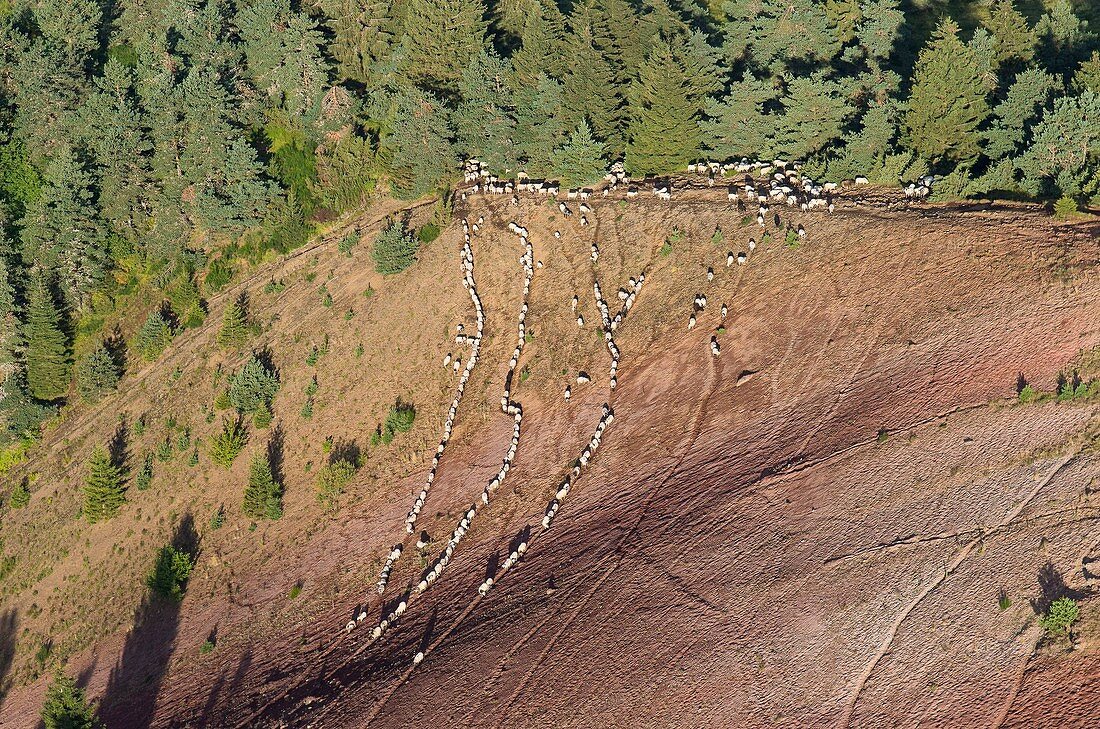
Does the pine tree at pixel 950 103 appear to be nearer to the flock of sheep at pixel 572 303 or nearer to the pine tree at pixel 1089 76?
the flock of sheep at pixel 572 303

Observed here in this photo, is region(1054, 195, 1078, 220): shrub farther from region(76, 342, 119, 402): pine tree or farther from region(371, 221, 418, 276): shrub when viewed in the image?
region(76, 342, 119, 402): pine tree

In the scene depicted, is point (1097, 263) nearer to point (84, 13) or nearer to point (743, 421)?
point (743, 421)

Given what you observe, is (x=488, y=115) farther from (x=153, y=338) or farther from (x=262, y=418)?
(x=153, y=338)

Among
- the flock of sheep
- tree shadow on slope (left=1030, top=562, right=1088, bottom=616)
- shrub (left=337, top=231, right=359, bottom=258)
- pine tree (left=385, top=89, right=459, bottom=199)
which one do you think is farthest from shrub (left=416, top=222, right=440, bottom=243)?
tree shadow on slope (left=1030, top=562, right=1088, bottom=616)

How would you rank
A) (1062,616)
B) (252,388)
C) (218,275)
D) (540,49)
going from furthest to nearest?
(218,275) → (540,49) → (252,388) → (1062,616)

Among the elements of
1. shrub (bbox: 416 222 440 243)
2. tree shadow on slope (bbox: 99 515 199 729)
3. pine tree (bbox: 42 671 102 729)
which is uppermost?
shrub (bbox: 416 222 440 243)

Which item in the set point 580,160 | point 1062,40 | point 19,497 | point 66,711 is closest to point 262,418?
point 19,497

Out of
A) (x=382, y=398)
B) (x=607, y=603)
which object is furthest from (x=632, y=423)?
(x=382, y=398)
